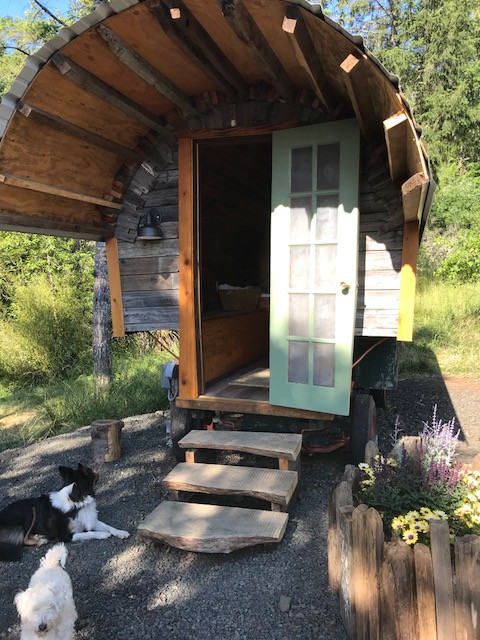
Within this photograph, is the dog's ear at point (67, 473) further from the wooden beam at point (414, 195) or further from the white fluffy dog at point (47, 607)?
the wooden beam at point (414, 195)

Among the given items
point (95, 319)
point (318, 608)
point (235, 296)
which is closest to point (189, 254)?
point (235, 296)

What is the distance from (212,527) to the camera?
2.88 meters

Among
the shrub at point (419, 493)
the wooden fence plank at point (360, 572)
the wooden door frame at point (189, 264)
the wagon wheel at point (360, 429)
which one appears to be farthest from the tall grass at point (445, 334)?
the wooden fence plank at point (360, 572)

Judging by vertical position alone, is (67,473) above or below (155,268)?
below

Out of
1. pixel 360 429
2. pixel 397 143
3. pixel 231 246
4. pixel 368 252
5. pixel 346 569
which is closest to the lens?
pixel 346 569

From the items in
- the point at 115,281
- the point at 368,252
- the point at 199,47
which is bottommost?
the point at 115,281

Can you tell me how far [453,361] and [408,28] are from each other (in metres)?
14.8

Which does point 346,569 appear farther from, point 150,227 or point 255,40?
point 150,227

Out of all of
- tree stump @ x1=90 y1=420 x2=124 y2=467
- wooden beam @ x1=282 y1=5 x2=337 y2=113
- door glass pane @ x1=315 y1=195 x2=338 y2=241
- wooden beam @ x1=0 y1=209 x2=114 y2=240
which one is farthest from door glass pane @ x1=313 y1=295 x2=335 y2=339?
tree stump @ x1=90 y1=420 x2=124 y2=467

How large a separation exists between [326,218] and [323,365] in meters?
1.15

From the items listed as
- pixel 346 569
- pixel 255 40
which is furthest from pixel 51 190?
pixel 346 569

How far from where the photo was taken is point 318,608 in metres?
2.38

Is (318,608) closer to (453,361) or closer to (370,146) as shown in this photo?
(370,146)

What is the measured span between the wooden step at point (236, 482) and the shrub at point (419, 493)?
624 millimetres
